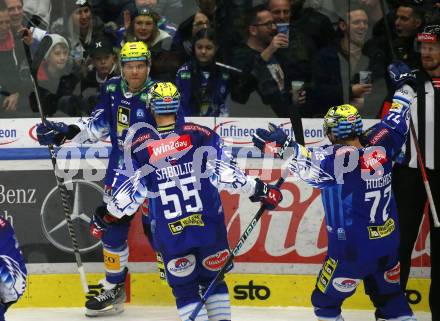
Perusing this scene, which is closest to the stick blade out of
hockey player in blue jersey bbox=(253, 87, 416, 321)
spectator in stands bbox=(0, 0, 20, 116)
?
spectator in stands bbox=(0, 0, 20, 116)

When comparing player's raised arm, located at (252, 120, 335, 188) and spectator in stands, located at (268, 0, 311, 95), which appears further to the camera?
spectator in stands, located at (268, 0, 311, 95)

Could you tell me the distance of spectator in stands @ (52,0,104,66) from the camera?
8758 mm

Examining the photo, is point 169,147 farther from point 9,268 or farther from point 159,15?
point 159,15

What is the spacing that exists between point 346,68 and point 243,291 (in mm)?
1736

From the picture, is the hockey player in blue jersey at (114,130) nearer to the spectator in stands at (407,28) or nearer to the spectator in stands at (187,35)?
the spectator in stands at (187,35)

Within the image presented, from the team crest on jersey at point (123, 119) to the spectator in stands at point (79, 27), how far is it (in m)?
0.59

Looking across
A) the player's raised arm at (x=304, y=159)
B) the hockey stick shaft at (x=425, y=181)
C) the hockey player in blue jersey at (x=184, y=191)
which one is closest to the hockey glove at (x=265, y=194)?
the hockey player in blue jersey at (x=184, y=191)

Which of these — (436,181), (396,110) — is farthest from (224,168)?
(436,181)

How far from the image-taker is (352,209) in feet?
24.0

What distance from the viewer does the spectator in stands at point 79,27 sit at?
28.7ft

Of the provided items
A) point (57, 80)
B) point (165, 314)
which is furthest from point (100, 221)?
point (57, 80)

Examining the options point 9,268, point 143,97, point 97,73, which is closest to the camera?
point 9,268

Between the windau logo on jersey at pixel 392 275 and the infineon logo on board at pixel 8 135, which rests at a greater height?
the infineon logo on board at pixel 8 135

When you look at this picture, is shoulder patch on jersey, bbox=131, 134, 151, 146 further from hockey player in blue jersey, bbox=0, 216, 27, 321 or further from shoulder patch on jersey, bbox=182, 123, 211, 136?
hockey player in blue jersey, bbox=0, 216, 27, 321
